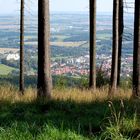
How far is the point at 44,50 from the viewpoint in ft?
48.4

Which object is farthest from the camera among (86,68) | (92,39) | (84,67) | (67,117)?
(84,67)

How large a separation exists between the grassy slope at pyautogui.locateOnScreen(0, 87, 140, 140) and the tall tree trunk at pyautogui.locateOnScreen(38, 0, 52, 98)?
48 centimetres

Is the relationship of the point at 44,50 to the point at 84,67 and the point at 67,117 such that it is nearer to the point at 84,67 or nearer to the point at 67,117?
the point at 67,117

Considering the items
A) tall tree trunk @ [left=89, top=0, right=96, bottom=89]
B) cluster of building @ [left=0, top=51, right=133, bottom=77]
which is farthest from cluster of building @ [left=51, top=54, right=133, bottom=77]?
tall tree trunk @ [left=89, top=0, right=96, bottom=89]

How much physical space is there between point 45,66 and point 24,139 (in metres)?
7.93

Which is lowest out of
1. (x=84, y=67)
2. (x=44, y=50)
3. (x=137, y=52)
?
(x=84, y=67)

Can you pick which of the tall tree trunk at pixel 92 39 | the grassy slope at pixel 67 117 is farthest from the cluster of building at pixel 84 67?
the grassy slope at pixel 67 117

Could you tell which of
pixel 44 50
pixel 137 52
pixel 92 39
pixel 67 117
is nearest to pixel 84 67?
pixel 92 39

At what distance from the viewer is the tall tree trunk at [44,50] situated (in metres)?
14.4

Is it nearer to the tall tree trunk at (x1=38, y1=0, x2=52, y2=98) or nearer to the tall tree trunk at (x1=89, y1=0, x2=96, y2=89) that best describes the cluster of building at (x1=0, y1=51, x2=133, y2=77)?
the tall tree trunk at (x1=89, y1=0, x2=96, y2=89)

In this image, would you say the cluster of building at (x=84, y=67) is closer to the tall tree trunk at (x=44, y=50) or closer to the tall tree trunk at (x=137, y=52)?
the tall tree trunk at (x=137, y=52)

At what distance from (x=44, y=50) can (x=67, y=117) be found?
3.98m

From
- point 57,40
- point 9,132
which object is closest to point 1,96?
point 9,132

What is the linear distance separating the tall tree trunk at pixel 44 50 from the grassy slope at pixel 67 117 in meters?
0.48
